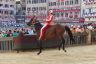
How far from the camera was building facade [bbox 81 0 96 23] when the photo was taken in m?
88.3

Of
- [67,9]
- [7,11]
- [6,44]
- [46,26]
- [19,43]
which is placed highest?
[46,26]

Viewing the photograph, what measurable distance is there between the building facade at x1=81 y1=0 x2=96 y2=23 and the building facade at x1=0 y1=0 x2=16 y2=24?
85.5 feet

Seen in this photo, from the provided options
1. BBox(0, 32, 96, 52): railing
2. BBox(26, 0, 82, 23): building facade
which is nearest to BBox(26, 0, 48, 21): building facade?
BBox(26, 0, 82, 23): building facade

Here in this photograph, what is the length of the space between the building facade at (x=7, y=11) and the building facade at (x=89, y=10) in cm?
2607

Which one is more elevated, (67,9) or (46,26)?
(46,26)

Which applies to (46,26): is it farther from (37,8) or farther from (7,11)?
(7,11)

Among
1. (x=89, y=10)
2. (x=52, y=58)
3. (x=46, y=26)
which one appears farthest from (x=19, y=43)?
(x=89, y=10)

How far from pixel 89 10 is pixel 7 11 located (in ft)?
98.5

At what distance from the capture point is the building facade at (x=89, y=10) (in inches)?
3477

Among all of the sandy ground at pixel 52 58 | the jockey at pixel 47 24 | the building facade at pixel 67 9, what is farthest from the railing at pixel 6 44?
the building facade at pixel 67 9

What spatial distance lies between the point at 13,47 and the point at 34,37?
128 centimetres

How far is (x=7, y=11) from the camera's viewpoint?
365ft

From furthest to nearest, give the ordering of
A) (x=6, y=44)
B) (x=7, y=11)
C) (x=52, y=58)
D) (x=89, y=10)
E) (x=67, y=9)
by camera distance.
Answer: (x=7, y=11)
(x=67, y=9)
(x=89, y=10)
(x=6, y=44)
(x=52, y=58)

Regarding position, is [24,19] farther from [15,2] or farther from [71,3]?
[71,3]
